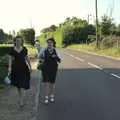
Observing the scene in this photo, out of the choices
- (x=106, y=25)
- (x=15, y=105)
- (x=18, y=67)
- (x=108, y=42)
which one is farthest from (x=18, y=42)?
(x=106, y=25)

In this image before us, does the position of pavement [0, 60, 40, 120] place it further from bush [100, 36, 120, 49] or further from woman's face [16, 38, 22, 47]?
bush [100, 36, 120, 49]

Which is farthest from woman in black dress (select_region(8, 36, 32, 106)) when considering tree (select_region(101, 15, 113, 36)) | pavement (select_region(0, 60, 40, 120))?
tree (select_region(101, 15, 113, 36))

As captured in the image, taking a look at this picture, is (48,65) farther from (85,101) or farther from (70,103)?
(85,101)

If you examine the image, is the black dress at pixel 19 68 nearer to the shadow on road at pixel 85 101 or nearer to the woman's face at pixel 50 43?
the shadow on road at pixel 85 101

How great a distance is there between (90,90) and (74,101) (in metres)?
2.53

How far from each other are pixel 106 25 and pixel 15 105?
56.2m

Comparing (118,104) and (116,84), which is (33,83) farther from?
(118,104)

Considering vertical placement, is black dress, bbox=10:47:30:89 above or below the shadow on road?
above

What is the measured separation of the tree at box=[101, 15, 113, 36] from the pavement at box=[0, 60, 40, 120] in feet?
170

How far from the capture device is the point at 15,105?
12875 millimetres

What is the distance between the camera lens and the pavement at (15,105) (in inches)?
444

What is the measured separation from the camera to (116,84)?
18.0 m

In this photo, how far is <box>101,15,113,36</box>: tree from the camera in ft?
222

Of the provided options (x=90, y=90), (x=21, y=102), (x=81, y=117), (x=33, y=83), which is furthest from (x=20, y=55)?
(x=33, y=83)
